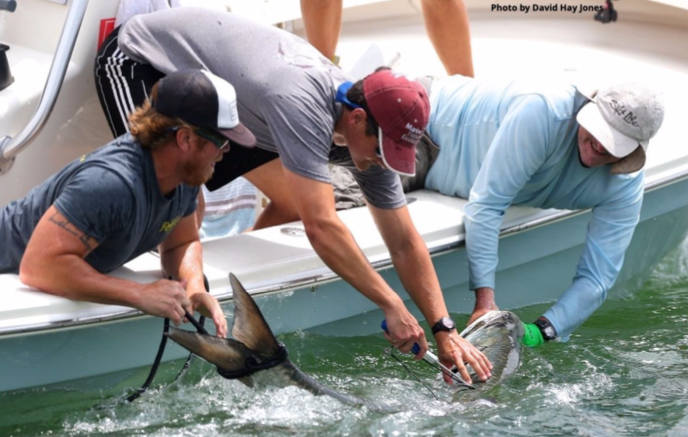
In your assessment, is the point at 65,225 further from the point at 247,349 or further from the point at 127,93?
the point at 127,93

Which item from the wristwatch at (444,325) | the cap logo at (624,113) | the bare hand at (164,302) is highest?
the cap logo at (624,113)

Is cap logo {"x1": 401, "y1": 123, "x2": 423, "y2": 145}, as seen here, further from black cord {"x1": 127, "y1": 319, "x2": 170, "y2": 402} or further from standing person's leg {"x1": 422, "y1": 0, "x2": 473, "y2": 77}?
standing person's leg {"x1": 422, "y1": 0, "x2": 473, "y2": 77}

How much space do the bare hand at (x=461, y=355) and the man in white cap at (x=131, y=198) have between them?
2.53 ft

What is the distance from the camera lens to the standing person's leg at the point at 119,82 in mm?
3479

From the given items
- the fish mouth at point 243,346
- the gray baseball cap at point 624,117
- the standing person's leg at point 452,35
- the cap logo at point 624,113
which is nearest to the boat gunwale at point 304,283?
the fish mouth at point 243,346

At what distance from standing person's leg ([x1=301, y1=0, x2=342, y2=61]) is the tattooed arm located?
212 cm

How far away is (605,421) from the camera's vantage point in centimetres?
340

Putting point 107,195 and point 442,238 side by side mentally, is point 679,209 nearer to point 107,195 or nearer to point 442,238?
point 442,238

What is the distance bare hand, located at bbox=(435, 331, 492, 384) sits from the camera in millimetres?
3227

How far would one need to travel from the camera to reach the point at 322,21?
4660mm

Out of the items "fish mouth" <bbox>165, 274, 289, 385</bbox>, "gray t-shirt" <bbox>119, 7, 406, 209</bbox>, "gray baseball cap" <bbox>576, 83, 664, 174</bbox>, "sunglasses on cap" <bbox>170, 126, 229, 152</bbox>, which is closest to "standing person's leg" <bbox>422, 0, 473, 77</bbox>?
"gray baseball cap" <bbox>576, 83, 664, 174</bbox>

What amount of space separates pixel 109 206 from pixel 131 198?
66 millimetres

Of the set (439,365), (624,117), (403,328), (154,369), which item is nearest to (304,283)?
(403,328)

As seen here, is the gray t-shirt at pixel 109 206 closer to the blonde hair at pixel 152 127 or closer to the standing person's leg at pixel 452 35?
the blonde hair at pixel 152 127
